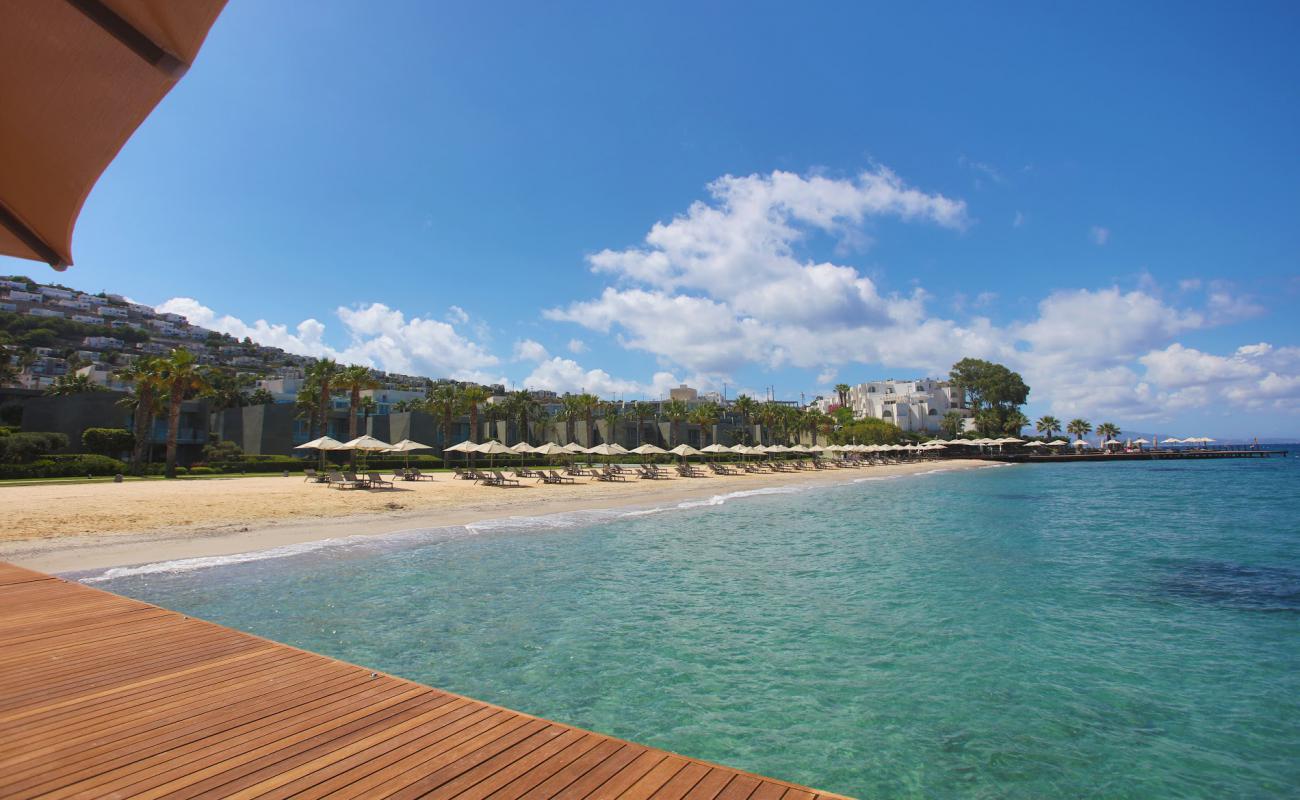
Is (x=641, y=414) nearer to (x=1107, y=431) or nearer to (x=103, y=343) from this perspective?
(x=1107, y=431)

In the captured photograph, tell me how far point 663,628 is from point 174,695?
6.53m

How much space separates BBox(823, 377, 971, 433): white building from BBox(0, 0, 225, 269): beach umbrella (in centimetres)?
12027

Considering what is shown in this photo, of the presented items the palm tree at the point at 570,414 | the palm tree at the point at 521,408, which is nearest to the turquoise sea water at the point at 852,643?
the palm tree at the point at 521,408

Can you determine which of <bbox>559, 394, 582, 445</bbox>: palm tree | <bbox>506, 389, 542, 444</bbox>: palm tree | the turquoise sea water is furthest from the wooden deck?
<bbox>559, 394, 582, 445</bbox>: palm tree

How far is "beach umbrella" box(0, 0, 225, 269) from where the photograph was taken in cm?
233

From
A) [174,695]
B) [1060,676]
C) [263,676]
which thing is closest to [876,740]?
[1060,676]

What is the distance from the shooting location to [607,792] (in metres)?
3.26

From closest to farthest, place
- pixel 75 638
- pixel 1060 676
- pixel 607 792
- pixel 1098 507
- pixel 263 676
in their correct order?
1. pixel 607 792
2. pixel 263 676
3. pixel 75 638
4. pixel 1060 676
5. pixel 1098 507

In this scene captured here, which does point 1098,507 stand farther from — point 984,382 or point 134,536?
point 984,382

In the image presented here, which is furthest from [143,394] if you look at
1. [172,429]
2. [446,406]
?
[446,406]

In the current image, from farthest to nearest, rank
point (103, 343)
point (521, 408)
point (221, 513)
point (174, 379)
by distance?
point (103, 343) < point (521, 408) < point (174, 379) < point (221, 513)

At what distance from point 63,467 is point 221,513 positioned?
19542mm

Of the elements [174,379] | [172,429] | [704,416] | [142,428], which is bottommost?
[172,429]

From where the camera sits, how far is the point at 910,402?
392 feet
